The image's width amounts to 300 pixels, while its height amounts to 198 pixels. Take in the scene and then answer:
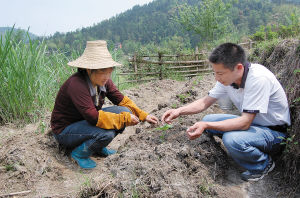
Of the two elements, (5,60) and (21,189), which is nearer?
(21,189)

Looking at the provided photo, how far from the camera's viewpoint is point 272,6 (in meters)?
57.6

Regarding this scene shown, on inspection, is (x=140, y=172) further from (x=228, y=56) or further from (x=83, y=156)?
(x=228, y=56)

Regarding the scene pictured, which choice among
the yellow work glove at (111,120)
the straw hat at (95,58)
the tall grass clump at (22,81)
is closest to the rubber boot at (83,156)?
the yellow work glove at (111,120)

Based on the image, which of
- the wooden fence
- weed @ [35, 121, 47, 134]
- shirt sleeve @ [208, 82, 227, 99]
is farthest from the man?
the wooden fence

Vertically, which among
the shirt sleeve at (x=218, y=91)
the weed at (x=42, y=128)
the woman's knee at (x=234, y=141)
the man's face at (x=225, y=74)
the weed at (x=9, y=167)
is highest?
the man's face at (x=225, y=74)

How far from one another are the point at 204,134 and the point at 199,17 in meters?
28.1

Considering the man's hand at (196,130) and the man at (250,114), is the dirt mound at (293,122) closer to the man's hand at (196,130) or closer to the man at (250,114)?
the man at (250,114)

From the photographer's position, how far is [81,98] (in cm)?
243

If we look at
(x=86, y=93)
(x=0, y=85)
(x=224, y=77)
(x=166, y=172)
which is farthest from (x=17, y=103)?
(x=224, y=77)

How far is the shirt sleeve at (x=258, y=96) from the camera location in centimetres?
211

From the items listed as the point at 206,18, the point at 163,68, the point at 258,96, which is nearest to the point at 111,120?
the point at 258,96

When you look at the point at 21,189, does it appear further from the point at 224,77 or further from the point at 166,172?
the point at 224,77

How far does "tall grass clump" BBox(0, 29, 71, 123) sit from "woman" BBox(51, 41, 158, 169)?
122 cm

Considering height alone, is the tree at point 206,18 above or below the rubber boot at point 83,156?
above
